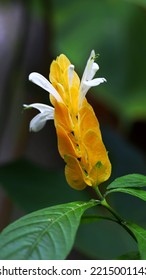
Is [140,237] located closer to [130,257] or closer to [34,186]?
[130,257]

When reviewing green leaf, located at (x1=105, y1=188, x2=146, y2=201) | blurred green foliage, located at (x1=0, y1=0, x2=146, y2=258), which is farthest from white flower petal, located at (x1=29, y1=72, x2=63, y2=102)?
blurred green foliage, located at (x1=0, y1=0, x2=146, y2=258)

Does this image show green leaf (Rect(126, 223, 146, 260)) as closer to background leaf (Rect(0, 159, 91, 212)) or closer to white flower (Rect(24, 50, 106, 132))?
white flower (Rect(24, 50, 106, 132))

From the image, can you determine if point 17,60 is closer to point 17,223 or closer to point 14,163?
point 14,163

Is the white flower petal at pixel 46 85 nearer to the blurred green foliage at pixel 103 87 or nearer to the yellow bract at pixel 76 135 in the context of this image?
the yellow bract at pixel 76 135

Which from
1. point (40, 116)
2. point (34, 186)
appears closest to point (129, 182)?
point (40, 116)

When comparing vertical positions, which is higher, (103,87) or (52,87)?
(103,87)

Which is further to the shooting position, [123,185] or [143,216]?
[143,216]
